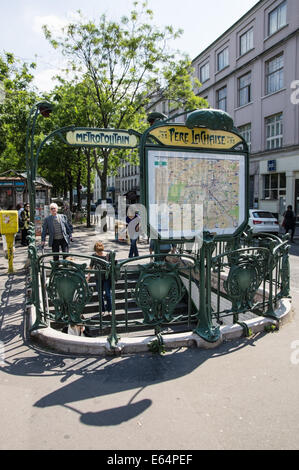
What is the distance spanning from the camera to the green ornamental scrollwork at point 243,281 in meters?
5.10

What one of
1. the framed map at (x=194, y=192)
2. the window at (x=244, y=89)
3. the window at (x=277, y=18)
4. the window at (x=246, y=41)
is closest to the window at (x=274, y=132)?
the window at (x=244, y=89)

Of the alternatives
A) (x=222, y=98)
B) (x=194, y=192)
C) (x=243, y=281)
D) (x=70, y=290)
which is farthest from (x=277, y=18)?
(x=70, y=290)

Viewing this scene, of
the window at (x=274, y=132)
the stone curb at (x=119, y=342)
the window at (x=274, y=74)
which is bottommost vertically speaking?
the stone curb at (x=119, y=342)

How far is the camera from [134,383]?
3850 mm

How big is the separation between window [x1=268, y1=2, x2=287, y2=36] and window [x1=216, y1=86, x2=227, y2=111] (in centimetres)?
701

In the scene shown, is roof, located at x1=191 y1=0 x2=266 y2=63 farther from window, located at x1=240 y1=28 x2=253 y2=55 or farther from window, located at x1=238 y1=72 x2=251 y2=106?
window, located at x1=238 y1=72 x2=251 y2=106

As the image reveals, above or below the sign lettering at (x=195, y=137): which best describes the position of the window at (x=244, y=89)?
above

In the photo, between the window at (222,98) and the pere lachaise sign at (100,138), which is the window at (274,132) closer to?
the window at (222,98)

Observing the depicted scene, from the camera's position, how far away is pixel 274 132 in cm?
2608

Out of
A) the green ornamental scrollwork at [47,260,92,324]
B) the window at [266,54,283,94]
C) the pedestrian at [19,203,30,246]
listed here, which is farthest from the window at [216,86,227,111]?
the green ornamental scrollwork at [47,260,92,324]

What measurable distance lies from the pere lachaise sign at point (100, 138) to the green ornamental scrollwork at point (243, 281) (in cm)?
257

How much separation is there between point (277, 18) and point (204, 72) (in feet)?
36.3

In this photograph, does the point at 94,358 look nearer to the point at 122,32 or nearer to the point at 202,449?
the point at 202,449

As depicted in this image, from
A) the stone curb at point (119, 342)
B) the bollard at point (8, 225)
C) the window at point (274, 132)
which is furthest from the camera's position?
the window at point (274, 132)
